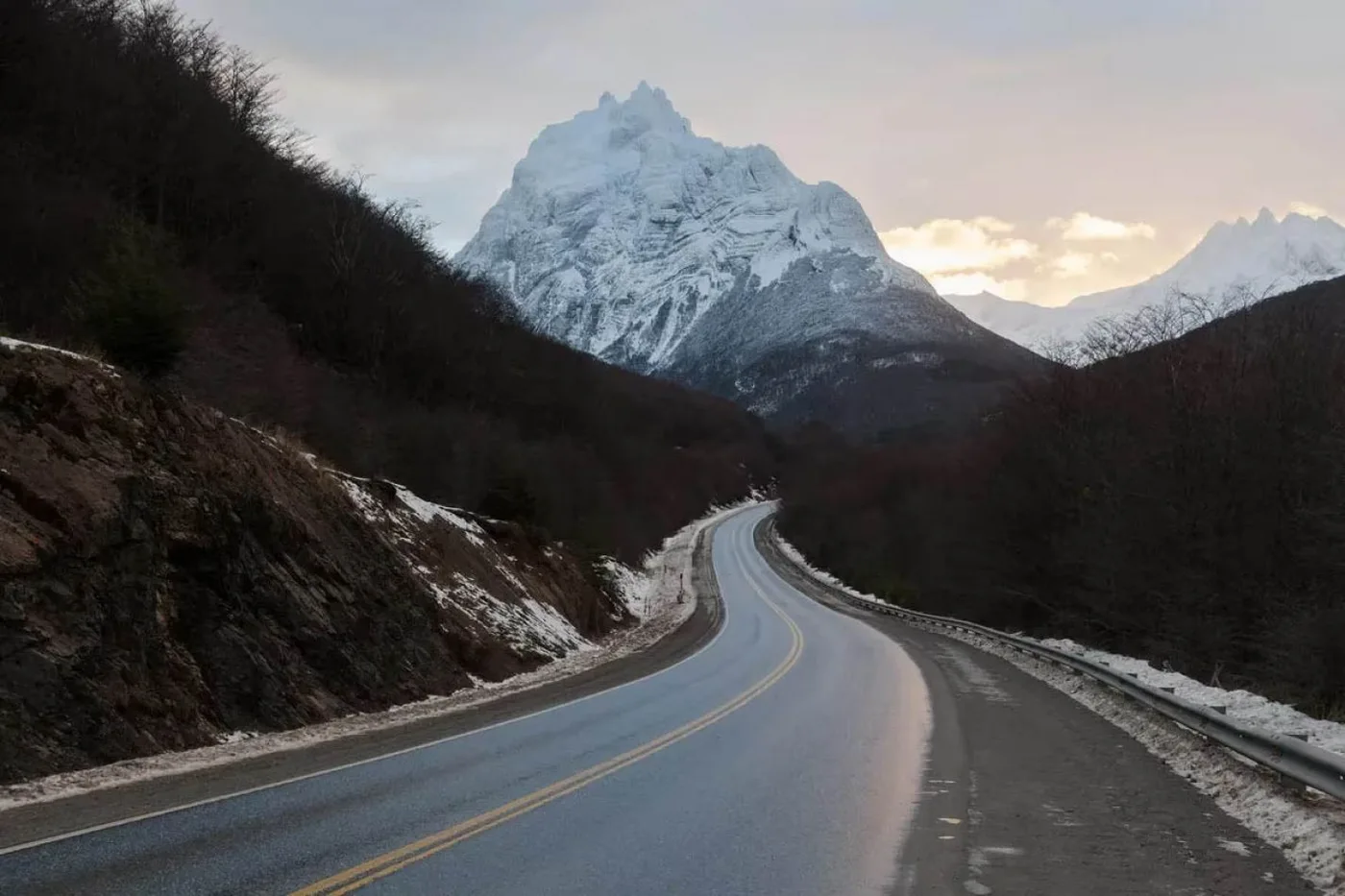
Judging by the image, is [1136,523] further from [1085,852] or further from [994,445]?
[1085,852]

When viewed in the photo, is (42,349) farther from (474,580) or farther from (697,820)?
(474,580)

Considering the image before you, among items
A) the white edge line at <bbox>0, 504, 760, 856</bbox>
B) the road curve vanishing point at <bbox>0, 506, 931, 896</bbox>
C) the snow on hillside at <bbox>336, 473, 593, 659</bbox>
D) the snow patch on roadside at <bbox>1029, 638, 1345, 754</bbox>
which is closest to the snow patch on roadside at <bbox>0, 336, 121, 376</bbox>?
the snow on hillside at <bbox>336, 473, 593, 659</bbox>

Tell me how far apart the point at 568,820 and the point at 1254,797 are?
19.6 feet

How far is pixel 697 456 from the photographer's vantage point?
12862 cm

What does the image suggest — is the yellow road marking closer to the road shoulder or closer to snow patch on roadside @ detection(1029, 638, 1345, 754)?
the road shoulder

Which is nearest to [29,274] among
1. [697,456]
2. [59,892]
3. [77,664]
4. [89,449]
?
[89,449]

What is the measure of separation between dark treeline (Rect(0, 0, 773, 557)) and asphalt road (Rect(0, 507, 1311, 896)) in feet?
29.0

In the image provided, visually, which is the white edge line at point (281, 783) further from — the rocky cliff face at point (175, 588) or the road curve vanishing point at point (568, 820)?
the rocky cliff face at point (175, 588)

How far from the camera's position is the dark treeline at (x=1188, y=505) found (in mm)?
20641

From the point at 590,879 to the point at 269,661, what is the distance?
829 cm

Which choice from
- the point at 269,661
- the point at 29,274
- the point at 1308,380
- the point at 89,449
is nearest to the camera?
the point at 89,449

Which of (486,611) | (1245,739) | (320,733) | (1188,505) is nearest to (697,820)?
(1245,739)

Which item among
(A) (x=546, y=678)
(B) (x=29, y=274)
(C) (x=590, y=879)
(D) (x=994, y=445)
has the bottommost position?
(A) (x=546, y=678)

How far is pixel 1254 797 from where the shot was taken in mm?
8227
